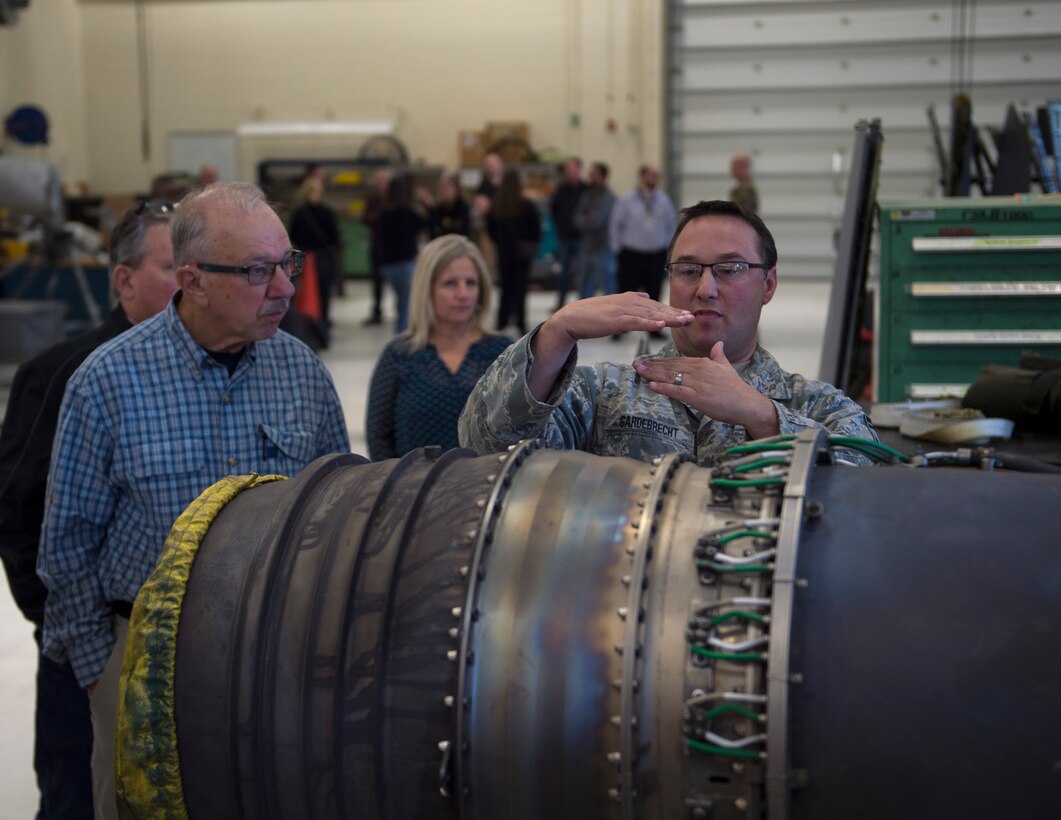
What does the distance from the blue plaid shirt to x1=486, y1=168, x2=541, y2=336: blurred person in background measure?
7985 mm

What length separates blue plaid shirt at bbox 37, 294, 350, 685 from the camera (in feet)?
5.88

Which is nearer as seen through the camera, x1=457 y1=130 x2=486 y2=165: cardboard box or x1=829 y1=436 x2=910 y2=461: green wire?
x1=829 y1=436 x2=910 y2=461: green wire

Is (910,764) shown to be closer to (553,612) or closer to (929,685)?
(929,685)

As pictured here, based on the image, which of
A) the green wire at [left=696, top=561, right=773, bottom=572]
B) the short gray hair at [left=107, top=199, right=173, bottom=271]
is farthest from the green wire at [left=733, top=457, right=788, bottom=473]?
the short gray hair at [left=107, top=199, right=173, bottom=271]

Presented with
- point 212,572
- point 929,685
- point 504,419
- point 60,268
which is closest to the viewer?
point 929,685

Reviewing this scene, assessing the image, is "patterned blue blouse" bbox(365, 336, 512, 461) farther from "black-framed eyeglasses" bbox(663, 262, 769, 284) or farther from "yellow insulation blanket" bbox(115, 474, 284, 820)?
"yellow insulation blanket" bbox(115, 474, 284, 820)

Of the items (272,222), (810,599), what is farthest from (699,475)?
(272,222)

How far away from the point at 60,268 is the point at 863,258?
7.35 meters

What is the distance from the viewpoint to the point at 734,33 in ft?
45.2

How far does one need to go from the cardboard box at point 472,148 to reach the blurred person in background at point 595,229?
4428 mm

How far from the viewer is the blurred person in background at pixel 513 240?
987cm

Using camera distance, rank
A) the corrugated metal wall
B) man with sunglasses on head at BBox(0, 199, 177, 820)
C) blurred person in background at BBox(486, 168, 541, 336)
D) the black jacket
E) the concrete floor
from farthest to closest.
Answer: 1. the corrugated metal wall
2. blurred person in background at BBox(486, 168, 541, 336)
3. the concrete floor
4. man with sunglasses on head at BBox(0, 199, 177, 820)
5. the black jacket

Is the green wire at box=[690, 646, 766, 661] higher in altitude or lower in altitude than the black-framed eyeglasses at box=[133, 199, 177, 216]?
lower

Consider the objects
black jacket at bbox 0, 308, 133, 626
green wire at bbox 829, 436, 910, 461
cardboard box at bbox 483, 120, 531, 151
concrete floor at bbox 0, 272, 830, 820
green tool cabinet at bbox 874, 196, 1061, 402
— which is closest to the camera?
green wire at bbox 829, 436, 910, 461
